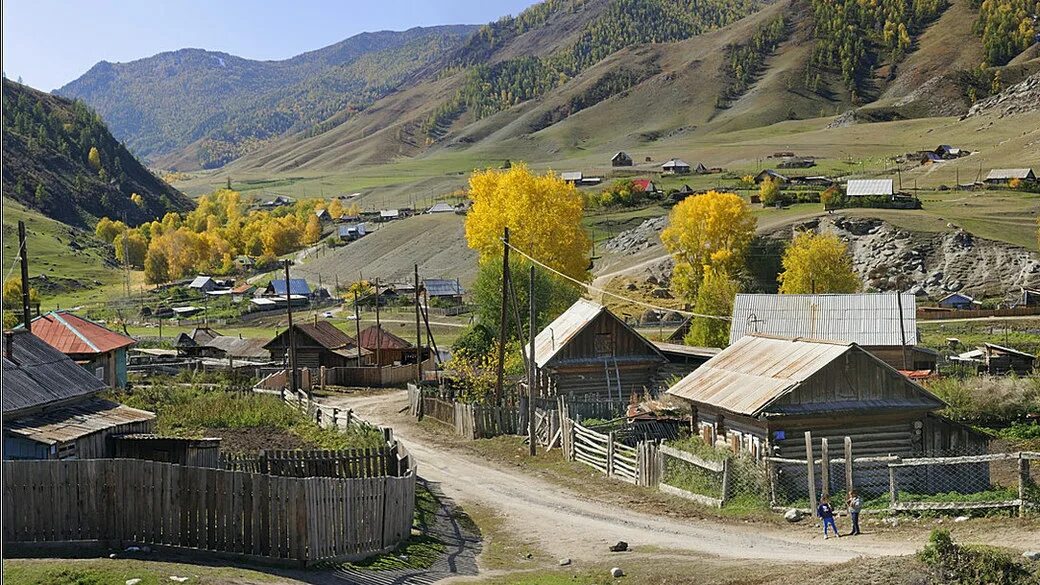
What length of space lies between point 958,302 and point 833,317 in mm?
43519

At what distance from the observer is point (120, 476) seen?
18906 millimetres

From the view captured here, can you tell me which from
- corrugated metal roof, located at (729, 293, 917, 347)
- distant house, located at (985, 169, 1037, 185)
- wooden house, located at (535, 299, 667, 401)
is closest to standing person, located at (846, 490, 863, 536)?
wooden house, located at (535, 299, 667, 401)

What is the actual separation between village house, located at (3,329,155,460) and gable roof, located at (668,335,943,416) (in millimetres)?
15074

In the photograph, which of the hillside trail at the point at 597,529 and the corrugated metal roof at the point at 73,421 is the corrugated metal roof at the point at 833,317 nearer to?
the hillside trail at the point at 597,529

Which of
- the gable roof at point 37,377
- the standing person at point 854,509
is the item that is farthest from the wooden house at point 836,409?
the gable roof at point 37,377

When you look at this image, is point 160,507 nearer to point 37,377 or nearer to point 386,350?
point 37,377

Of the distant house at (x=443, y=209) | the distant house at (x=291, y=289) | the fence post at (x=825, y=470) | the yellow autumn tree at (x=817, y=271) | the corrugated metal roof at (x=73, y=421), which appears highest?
the distant house at (x=443, y=209)

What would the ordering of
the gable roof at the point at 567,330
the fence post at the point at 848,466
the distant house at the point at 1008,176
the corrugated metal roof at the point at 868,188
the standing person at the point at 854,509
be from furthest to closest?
1. the distant house at the point at 1008,176
2. the corrugated metal roof at the point at 868,188
3. the gable roof at the point at 567,330
4. the fence post at the point at 848,466
5. the standing person at the point at 854,509

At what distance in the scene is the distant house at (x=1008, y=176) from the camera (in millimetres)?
136000

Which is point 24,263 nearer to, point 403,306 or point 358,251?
point 403,306

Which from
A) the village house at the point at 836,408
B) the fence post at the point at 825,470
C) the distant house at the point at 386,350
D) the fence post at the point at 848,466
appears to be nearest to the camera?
the fence post at the point at 848,466

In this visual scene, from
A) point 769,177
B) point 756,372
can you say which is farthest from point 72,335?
point 769,177

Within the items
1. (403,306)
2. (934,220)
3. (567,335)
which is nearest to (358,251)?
(403,306)

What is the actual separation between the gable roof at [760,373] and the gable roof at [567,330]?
47.9 ft
